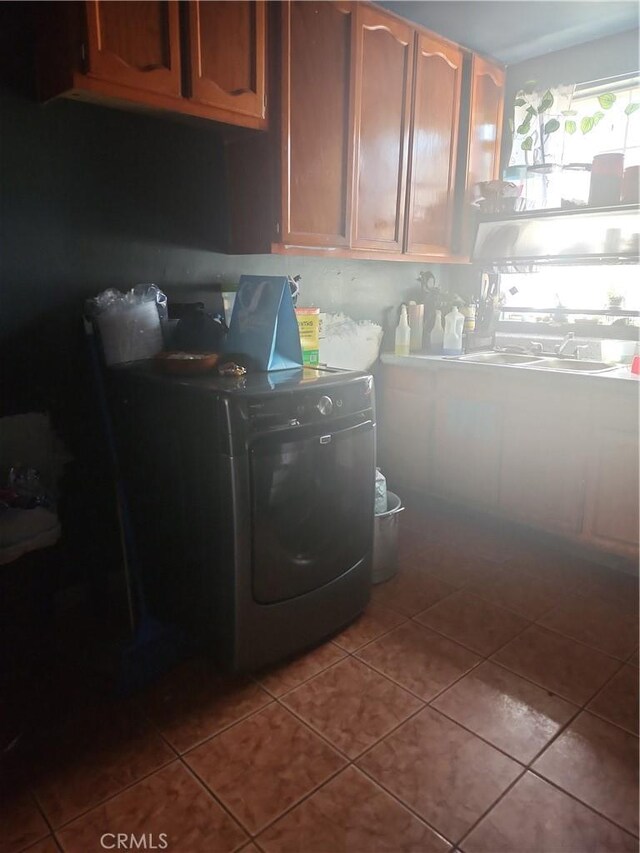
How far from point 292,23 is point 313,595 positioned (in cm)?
196

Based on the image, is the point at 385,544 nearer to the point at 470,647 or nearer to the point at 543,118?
the point at 470,647

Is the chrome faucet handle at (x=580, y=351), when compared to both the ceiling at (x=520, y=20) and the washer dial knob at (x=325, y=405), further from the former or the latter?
the washer dial knob at (x=325, y=405)

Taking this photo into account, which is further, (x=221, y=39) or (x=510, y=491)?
(x=510, y=491)

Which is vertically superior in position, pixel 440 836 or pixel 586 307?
pixel 586 307

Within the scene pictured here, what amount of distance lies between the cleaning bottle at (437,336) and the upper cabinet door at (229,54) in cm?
144

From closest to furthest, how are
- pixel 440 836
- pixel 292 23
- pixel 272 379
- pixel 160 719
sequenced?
pixel 440 836, pixel 160 719, pixel 272 379, pixel 292 23

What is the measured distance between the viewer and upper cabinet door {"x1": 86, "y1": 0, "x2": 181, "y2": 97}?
1577mm

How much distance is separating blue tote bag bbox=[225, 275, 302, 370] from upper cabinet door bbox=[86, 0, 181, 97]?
633 millimetres

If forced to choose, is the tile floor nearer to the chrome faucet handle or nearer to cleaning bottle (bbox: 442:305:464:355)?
the chrome faucet handle

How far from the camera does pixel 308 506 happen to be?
179 cm

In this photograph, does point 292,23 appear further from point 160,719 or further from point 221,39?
point 160,719

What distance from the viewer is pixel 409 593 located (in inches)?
88.0

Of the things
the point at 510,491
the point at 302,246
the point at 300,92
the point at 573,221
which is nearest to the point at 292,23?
the point at 300,92

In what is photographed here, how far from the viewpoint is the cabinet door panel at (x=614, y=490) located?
2.24m
